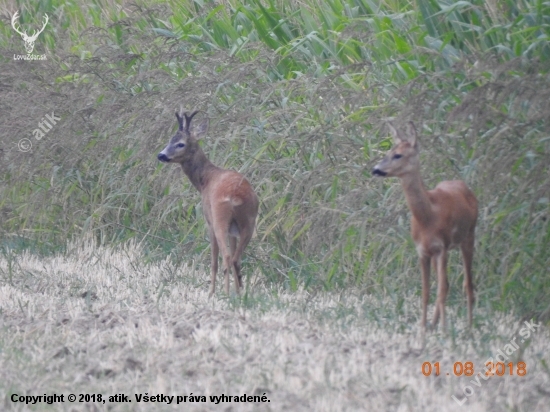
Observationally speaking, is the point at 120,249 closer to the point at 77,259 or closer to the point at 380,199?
the point at 77,259

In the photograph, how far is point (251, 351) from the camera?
521 centimetres

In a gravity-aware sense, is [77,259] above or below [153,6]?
below

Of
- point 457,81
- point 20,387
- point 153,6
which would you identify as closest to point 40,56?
point 153,6

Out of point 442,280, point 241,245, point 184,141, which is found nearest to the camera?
point 442,280

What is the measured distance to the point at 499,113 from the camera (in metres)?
5.92

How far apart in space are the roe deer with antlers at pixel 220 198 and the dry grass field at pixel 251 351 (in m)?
0.33

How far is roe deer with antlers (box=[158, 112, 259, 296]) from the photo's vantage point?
7.17m

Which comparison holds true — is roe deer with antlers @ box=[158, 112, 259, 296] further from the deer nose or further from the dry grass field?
the deer nose

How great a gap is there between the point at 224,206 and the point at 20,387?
2.72 m

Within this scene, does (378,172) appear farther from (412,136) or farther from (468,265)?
(468,265)

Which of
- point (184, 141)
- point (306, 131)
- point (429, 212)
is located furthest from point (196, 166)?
point (429, 212)

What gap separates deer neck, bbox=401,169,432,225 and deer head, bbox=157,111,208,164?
2.65m

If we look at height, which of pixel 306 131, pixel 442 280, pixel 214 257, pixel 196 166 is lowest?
pixel 214 257

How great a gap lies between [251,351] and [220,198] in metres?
2.15
